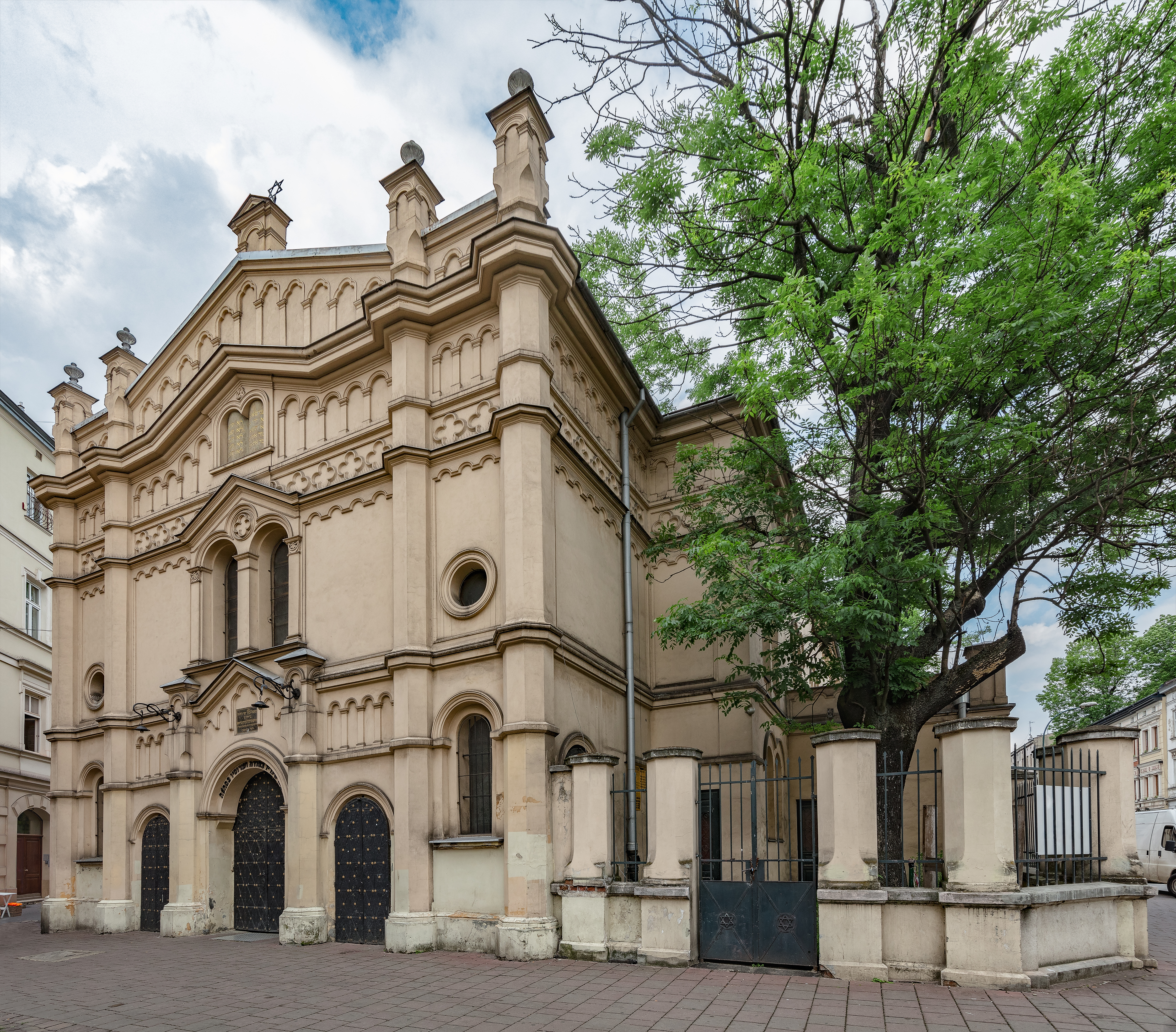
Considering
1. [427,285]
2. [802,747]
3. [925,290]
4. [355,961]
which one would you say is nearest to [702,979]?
[355,961]

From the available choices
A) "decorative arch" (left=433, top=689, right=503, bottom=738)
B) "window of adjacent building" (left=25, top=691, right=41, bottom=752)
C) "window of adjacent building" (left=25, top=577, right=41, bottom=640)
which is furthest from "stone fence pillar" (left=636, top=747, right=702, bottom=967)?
"window of adjacent building" (left=25, top=577, right=41, bottom=640)

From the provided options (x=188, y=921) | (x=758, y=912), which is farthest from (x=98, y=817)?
(x=758, y=912)

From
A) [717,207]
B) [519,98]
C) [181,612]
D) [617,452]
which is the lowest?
[181,612]

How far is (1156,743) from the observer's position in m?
47.6

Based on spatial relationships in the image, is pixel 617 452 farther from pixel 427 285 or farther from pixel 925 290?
pixel 925 290

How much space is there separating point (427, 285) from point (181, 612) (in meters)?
8.58

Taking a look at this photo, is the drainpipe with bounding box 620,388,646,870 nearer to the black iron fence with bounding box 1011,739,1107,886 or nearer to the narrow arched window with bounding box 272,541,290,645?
the black iron fence with bounding box 1011,739,1107,886

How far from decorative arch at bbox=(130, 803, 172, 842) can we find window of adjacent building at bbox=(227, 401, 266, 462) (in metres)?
6.93

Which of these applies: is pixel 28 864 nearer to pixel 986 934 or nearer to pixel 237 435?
pixel 237 435

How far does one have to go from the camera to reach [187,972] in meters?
11.2

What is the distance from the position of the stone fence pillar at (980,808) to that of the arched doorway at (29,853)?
2804cm

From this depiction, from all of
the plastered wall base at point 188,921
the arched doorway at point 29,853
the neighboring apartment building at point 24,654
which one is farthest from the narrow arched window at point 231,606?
the arched doorway at point 29,853

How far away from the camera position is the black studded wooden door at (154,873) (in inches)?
638

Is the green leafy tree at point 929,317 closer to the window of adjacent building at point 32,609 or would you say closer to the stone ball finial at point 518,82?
the stone ball finial at point 518,82
